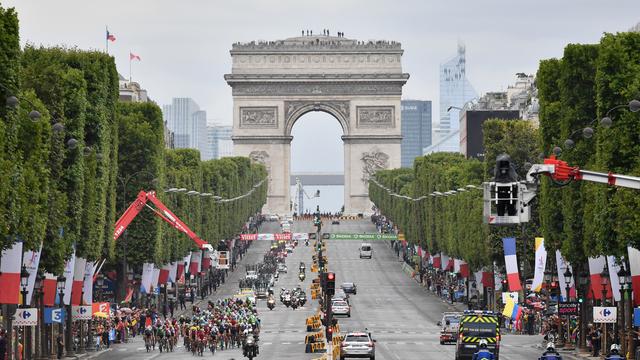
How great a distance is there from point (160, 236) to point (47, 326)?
33.0 m

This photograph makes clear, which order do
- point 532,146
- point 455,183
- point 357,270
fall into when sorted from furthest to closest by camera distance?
point 357,270
point 455,183
point 532,146

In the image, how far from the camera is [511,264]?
97812 millimetres

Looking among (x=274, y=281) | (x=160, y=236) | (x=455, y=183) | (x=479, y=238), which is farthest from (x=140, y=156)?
(x=274, y=281)

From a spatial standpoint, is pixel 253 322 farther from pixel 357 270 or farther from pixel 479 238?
pixel 357 270

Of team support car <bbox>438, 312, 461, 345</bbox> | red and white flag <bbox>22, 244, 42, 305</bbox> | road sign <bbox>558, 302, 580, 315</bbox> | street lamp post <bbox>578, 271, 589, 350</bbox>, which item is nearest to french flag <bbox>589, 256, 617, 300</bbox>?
road sign <bbox>558, 302, 580, 315</bbox>

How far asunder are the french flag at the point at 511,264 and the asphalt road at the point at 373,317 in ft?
9.63

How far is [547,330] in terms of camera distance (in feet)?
307

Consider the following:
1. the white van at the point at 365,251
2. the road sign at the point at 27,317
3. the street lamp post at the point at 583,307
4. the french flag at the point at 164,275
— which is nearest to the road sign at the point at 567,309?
Result: the street lamp post at the point at 583,307

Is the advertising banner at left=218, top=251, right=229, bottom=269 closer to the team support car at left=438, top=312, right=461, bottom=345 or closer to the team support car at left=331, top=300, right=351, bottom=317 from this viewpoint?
the team support car at left=331, top=300, right=351, bottom=317

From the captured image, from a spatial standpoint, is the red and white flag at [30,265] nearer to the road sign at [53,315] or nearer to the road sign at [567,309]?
the road sign at [53,315]

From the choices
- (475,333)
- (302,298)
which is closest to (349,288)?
(302,298)

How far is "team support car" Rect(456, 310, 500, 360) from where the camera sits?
69.1 m

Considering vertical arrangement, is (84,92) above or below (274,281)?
above

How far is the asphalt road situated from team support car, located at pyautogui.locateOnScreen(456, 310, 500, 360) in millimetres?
3010
